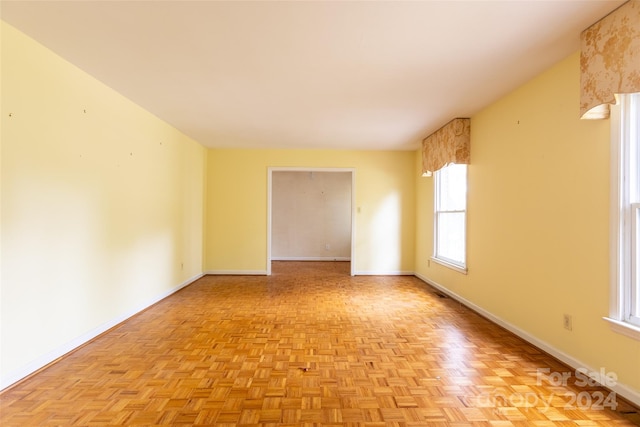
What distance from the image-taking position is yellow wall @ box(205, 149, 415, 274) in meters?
6.20

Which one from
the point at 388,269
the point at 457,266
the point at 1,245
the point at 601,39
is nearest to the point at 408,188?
the point at 388,269

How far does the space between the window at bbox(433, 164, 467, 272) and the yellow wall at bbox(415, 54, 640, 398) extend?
417mm

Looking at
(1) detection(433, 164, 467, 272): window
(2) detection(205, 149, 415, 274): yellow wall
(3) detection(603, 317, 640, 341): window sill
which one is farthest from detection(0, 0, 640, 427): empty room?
(2) detection(205, 149, 415, 274): yellow wall

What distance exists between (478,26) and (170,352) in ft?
10.9

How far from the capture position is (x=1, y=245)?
2066 millimetres

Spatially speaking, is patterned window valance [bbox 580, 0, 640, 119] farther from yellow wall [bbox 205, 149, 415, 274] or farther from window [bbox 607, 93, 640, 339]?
yellow wall [bbox 205, 149, 415, 274]

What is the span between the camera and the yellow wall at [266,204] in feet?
20.3

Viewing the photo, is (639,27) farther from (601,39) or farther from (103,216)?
(103,216)

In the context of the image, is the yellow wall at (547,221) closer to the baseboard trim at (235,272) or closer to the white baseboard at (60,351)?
the baseboard trim at (235,272)

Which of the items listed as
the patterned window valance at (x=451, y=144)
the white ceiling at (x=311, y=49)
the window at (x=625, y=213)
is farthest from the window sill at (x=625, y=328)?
the patterned window valance at (x=451, y=144)

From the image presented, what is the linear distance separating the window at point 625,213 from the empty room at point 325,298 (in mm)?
12

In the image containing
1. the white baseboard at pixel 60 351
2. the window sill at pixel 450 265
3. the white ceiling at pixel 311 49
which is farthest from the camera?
the window sill at pixel 450 265

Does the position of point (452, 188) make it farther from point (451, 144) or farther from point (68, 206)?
point (68, 206)

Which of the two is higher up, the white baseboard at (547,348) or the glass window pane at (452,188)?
the glass window pane at (452,188)
